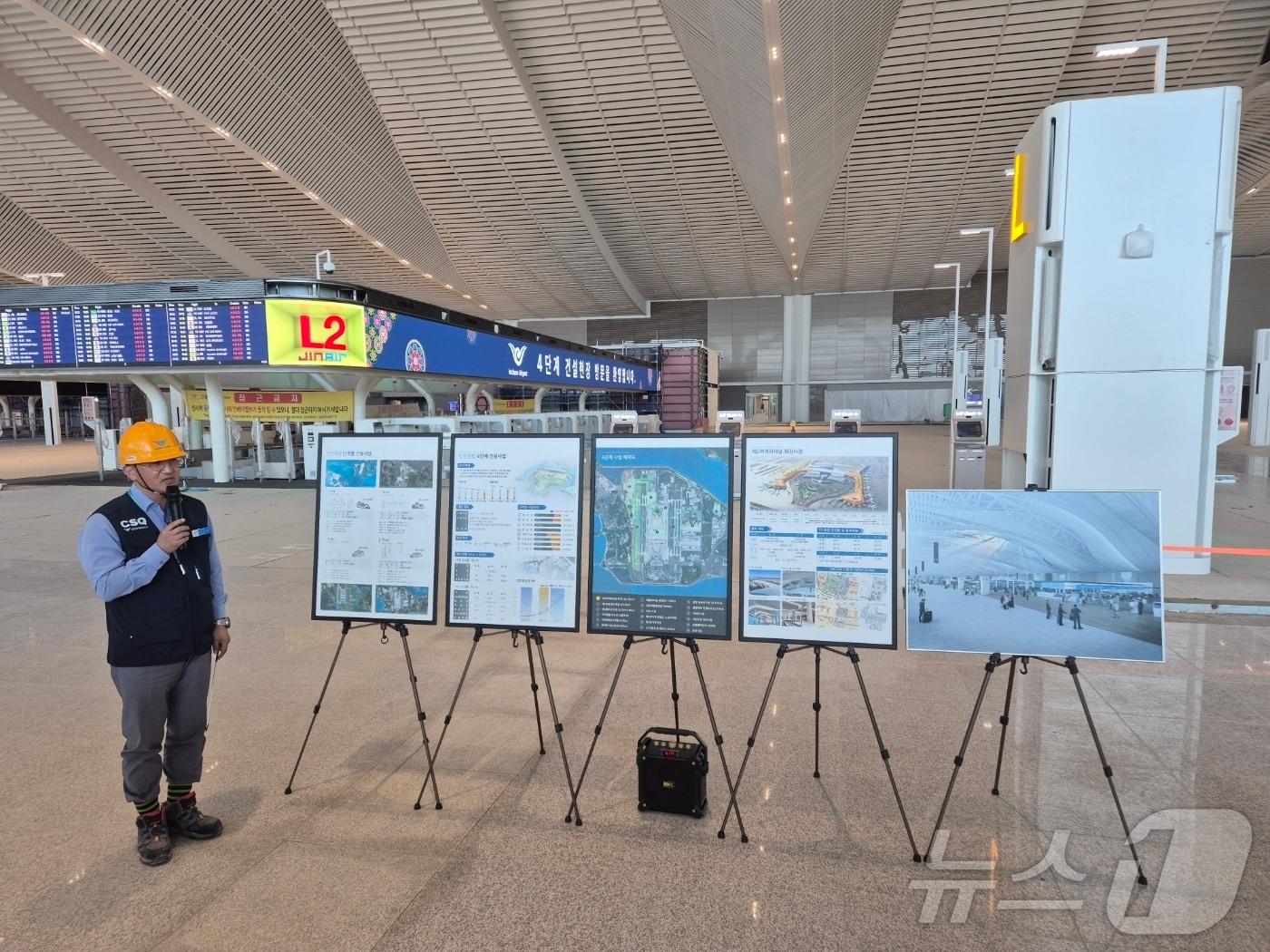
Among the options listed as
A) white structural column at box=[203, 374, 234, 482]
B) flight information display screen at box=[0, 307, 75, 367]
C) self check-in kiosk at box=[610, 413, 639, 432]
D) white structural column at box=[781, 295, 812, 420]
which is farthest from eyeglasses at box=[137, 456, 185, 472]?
white structural column at box=[781, 295, 812, 420]

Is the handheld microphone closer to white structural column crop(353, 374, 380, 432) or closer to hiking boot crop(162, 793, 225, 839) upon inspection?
hiking boot crop(162, 793, 225, 839)

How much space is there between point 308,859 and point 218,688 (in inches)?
88.3

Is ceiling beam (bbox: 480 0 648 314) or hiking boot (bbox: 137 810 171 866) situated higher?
ceiling beam (bbox: 480 0 648 314)

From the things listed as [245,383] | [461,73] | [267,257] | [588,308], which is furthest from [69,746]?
[588,308]

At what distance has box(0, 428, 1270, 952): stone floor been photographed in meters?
2.43

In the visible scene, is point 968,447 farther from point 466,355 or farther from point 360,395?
point 360,395

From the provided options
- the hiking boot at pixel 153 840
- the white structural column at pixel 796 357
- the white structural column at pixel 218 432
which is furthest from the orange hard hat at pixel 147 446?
the white structural column at pixel 796 357

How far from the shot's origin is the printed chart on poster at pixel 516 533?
→ 325 centimetres

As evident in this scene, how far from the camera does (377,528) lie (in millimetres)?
3477

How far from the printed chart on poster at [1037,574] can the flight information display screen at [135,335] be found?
11.2 m

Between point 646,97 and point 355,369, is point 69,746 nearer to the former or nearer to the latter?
point 355,369

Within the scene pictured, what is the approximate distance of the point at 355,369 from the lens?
11.5 meters

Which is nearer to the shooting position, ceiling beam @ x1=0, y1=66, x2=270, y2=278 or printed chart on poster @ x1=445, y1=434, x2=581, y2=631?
printed chart on poster @ x1=445, y1=434, x2=581, y2=631

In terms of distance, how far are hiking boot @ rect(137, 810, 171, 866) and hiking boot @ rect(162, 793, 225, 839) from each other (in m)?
0.08
